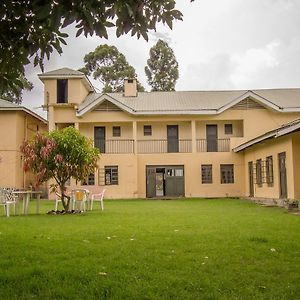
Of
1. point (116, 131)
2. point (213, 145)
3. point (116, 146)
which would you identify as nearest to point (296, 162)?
point (213, 145)

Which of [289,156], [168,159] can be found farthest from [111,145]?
[289,156]

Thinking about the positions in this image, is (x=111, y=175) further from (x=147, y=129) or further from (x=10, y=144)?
(x=10, y=144)

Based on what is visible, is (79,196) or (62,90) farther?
(62,90)

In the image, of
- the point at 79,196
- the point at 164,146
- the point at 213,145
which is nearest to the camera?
the point at 79,196

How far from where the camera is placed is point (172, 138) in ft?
104

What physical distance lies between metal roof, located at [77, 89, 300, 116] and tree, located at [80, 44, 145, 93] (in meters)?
14.1

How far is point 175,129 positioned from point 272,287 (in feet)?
89.0

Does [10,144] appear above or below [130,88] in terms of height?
below

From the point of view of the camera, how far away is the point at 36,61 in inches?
198

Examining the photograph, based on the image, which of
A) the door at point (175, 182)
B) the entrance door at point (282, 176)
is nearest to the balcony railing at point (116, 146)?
the door at point (175, 182)

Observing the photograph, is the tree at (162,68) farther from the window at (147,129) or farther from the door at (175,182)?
the door at (175,182)

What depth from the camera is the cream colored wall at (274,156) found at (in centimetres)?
1914

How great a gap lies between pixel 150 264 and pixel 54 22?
3.09 meters

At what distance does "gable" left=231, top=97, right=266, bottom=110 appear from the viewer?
30.4 m
